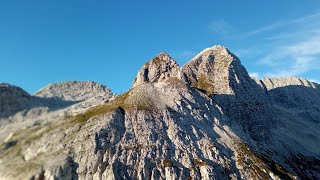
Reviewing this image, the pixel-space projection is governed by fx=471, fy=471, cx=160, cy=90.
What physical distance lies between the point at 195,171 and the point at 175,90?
168 feet

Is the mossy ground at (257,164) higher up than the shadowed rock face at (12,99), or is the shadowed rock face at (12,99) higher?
the shadowed rock face at (12,99)

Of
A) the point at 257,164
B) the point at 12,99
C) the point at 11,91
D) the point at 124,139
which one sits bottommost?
the point at 257,164

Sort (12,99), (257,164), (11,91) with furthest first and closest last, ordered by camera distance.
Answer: (257,164) < (11,91) < (12,99)

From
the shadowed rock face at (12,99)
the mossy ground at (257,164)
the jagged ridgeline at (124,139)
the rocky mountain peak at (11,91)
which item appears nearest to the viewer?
the jagged ridgeline at (124,139)

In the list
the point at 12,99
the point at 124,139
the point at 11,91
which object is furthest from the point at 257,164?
the point at 11,91

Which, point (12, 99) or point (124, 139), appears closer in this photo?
point (124, 139)

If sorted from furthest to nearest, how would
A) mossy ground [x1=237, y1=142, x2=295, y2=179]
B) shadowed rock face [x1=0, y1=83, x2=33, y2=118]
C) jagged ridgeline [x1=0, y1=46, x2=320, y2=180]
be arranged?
mossy ground [x1=237, y1=142, x2=295, y2=179], shadowed rock face [x1=0, y1=83, x2=33, y2=118], jagged ridgeline [x1=0, y1=46, x2=320, y2=180]

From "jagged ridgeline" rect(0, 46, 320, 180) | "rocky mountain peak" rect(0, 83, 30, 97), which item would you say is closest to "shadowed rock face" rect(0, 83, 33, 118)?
"rocky mountain peak" rect(0, 83, 30, 97)

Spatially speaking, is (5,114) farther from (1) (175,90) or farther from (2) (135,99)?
(1) (175,90)

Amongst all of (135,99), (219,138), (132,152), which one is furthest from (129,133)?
(219,138)

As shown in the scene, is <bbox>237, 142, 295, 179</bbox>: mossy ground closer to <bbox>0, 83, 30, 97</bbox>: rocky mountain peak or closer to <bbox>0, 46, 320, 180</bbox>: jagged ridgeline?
<bbox>0, 46, 320, 180</bbox>: jagged ridgeline

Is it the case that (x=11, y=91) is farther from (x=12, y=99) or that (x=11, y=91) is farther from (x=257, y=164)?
(x=257, y=164)

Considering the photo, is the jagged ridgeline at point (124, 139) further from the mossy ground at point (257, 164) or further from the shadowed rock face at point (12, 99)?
the shadowed rock face at point (12, 99)

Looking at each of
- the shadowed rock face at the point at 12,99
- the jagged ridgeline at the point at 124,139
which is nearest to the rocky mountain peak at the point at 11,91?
the shadowed rock face at the point at 12,99
